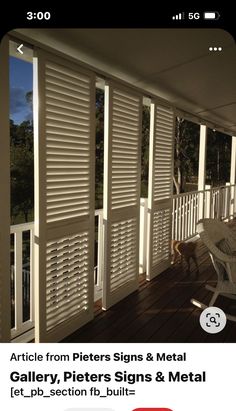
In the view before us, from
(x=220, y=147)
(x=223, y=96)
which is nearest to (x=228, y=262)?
(x=223, y=96)

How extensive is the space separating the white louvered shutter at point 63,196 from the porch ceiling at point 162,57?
0.23 m

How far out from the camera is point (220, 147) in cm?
1244

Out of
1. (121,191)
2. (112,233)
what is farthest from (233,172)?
(112,233)

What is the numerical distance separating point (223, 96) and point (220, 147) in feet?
30.9

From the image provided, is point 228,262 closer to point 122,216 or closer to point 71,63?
point 122,216

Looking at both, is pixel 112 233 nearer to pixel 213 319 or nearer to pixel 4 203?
pixel 4 203

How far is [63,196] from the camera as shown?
232 cm

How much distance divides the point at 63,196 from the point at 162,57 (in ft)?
3.67

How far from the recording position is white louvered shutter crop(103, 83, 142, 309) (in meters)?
2.96

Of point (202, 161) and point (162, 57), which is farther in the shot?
point (202, 161)

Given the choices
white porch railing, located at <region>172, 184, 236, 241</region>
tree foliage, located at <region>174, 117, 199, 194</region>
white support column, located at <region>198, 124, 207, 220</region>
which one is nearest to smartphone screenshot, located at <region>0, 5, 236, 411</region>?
white porch railing, located at <region>172, 184, 236, 241</region>

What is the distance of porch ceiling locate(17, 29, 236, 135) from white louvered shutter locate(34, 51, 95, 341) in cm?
23
